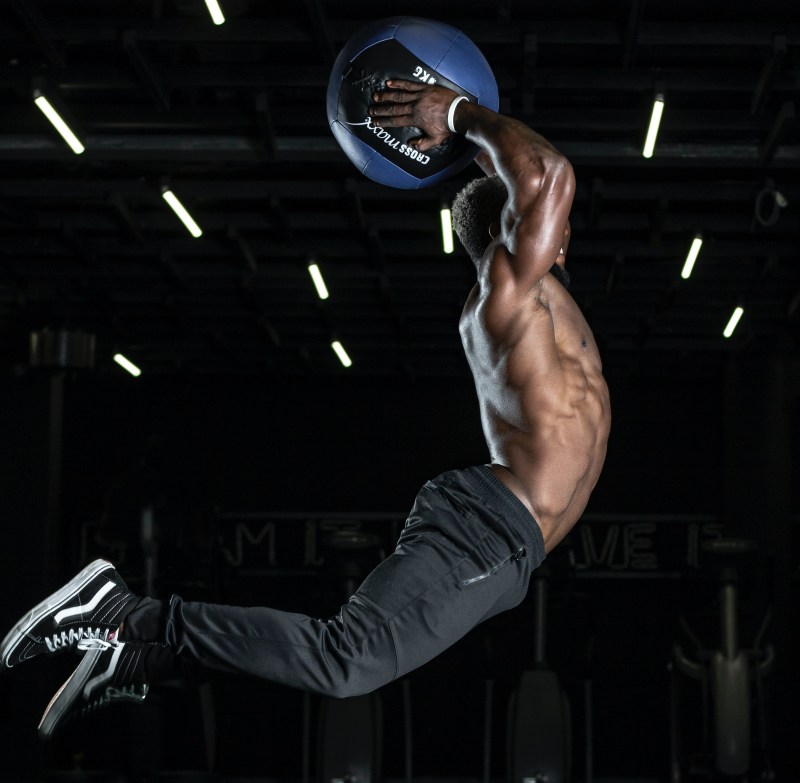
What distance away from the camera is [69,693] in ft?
9.70

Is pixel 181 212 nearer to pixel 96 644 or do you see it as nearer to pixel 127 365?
pixel 127 365

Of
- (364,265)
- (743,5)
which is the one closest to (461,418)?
(364,265)

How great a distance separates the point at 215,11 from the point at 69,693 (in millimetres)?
2581

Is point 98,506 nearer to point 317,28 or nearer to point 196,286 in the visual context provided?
point 196,286

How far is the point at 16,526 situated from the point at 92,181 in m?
3.23

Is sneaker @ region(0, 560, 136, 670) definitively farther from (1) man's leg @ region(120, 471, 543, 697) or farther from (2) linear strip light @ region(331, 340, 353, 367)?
(2) linear strip light @ region(331, 340, 353, 367)

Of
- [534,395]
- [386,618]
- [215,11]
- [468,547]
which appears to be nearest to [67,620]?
[386,618]

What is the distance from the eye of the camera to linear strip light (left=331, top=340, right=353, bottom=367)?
8867mm

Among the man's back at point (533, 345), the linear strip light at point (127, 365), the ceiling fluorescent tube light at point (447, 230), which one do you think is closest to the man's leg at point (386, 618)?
the man's back at point (533, 345)

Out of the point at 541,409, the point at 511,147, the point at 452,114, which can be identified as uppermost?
the point at 452,114

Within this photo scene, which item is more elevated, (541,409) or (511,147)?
(511,147)

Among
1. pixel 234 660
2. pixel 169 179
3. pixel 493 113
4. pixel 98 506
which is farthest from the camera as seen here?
pixel 98 506

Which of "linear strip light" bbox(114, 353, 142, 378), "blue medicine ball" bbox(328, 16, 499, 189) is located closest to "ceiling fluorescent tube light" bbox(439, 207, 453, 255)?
"blue medicine ball" bbox(328, 16, 499, 189)

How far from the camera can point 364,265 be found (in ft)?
23.9
